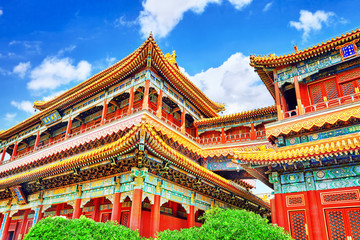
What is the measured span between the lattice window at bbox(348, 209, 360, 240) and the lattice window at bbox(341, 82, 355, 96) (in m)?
5.18

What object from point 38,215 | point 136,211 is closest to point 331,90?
point 136,211

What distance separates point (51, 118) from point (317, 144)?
19491 mm

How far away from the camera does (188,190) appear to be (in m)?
12.5

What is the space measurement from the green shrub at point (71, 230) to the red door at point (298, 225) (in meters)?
5.91

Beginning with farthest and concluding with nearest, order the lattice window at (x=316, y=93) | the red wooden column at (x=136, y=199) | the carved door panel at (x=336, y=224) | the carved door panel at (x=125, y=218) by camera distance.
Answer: the lattice window at (x=316, y=93) < the carved door panel at (x=125, y=218) < the red wooden column at (x=136, y=199) < the carved door panel at (x=336, y=224)

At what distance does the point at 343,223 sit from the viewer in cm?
875

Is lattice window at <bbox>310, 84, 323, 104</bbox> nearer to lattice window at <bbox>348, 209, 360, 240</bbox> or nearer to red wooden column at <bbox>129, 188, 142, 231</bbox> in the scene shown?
lattice window at <bbox>348, 209, 360, 240</bbox>

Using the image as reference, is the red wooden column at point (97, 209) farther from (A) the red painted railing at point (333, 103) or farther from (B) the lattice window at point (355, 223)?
(A) the red painted railing at point (333, 103)

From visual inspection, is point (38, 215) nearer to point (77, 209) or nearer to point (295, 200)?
point (77, 209)

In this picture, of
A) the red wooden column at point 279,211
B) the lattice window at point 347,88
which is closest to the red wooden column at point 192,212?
the red wooden column at point 279,211

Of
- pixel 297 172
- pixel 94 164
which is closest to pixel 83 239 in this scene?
pixel 94 164

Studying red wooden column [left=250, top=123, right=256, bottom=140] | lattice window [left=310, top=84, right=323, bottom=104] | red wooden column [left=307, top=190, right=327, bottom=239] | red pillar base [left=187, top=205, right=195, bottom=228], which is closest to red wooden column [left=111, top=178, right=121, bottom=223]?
red pillar base [left=187, top=205, right=195, bottom=228]

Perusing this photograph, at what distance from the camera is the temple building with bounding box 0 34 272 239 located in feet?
33.0

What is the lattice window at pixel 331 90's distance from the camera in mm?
11716
